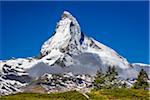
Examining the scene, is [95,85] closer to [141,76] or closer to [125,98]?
[141,76]

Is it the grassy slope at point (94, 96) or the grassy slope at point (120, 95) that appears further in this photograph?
the grassy slope at point (120, 95)

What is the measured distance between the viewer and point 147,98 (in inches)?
4653

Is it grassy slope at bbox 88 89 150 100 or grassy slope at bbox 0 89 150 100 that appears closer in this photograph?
grassy slope at bbox 0 89 150 100

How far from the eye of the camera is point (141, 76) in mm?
172625

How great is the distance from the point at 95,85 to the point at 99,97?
54.5 meters

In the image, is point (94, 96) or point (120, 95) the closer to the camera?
point (94, 96)

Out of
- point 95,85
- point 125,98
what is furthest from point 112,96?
point 95,85

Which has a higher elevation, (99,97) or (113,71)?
(113,71)

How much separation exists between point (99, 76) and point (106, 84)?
13.7 feet

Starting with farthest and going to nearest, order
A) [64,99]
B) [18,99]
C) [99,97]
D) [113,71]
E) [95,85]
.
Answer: [113,71], [95,85], [99,97], [64,99], [18,99]

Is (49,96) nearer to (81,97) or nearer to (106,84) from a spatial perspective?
(81,97)

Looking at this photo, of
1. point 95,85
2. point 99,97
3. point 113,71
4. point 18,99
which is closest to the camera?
point 18,99

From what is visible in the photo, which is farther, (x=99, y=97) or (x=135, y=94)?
(x=135, y=94)

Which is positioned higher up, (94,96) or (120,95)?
(120,95)
